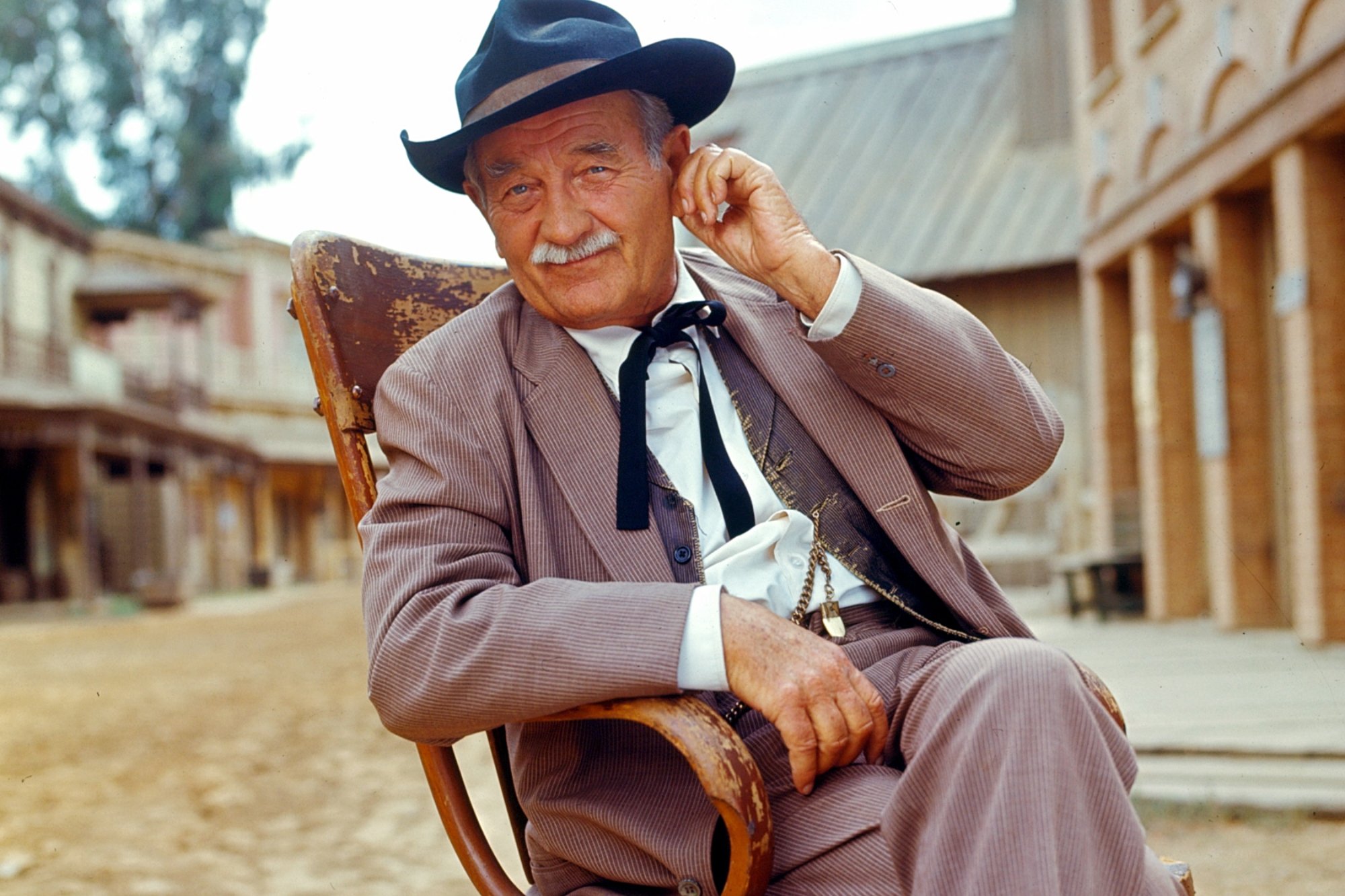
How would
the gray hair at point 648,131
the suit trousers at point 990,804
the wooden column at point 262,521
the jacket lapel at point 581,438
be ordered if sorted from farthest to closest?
1. the wooden column at point 262,521
2. the gray hair at point 648,131
3. the jacket lapel at point 581,438
4. the suit trousers at point 990,804

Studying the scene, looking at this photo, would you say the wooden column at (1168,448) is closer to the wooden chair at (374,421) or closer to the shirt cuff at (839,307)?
the wooden chair at (374,421)

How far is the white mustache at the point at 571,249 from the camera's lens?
1986mm

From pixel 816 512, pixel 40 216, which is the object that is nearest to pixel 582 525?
pixel 816 512

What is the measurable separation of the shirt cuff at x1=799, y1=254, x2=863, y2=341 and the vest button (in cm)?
77

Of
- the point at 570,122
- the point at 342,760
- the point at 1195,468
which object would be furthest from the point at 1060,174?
the point at 570,122

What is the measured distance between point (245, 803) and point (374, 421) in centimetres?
369

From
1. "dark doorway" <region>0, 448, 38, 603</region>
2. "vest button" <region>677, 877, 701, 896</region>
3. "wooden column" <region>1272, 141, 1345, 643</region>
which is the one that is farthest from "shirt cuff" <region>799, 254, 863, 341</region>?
"dark doorway" <region>0, 448, 38, 603</region>

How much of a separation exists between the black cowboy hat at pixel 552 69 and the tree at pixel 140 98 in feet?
98.5

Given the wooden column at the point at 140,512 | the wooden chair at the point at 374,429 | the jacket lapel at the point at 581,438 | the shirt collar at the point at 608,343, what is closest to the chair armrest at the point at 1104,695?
the wooden chair at the point at 374,429

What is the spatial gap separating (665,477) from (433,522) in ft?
1.19

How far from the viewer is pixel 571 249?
6.52ft

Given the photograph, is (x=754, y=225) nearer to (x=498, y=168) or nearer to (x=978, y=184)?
(x=498, y=168)

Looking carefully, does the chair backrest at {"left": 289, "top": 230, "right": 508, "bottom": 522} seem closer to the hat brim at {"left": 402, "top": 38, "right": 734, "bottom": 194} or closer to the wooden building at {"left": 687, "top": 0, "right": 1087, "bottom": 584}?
the hat brim at {"left": 402, "top": 38, "right": 734, "bottom": 194}

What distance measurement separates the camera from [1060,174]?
49.9 feet
